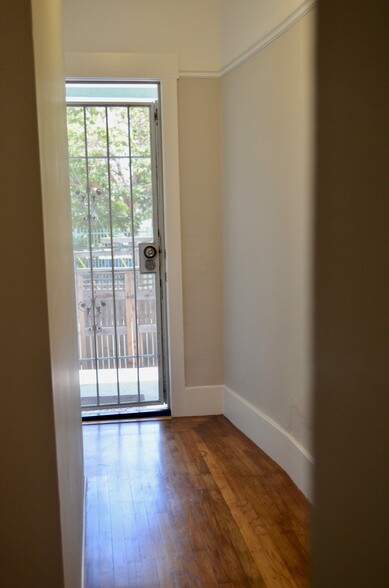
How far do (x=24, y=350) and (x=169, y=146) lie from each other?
9.43ft

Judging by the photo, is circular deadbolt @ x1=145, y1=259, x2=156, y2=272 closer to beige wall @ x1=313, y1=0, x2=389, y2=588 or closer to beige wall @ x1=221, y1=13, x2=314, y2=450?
beige wall @ x1=221, y1=13, x2=314, y2=450

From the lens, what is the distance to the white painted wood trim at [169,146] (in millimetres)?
3625

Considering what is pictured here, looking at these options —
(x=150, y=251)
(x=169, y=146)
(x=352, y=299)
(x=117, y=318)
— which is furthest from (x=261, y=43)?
(x=352, y=299)

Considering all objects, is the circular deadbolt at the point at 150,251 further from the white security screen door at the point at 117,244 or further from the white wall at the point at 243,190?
the white wall at the point at 243,190

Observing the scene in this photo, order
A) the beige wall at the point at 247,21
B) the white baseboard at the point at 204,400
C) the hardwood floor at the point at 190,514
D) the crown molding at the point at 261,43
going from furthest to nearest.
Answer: the white baseboard at the point at 204,400 < the beige wall at the point at 247,21 < the crown molding at the point at 261,43 < the hardwood floor at the point at 190,514

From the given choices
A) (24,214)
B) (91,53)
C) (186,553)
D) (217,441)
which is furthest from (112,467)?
(91,53)

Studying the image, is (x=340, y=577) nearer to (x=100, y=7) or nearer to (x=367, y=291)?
(x=367, y=291)

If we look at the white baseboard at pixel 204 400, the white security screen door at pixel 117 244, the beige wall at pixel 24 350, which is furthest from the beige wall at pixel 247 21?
the white baseboard at pixel 204 400

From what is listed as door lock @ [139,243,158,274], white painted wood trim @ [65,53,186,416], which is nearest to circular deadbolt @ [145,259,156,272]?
door lock @ [139,243,158,274]

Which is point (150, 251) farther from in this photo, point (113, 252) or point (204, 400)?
point (204, 400)

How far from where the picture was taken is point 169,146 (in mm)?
3760

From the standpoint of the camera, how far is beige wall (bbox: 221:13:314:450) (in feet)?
8.73

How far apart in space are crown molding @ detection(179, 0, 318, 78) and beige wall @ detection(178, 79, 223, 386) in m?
0.05

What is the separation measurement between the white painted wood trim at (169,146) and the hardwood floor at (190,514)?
497 mm
